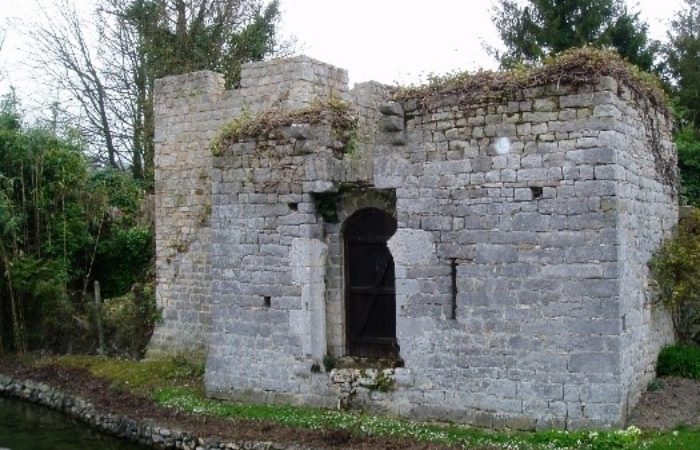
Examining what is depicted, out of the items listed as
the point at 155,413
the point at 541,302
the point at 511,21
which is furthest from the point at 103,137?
the point at 541,302

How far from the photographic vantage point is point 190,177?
14.7 metres

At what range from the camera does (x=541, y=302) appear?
9.10m

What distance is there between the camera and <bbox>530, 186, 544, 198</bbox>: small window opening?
9146mm

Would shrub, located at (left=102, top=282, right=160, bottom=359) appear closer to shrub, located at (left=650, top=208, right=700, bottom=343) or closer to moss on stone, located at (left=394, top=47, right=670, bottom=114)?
moss on stone, located at (left=394, top=47, right=670, bottom=114)

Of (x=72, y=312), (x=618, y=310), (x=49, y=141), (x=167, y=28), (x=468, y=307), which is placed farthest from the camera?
(x=167, y=28)

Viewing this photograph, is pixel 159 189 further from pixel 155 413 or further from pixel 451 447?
A: pixel 451 447

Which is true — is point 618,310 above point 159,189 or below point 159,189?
below

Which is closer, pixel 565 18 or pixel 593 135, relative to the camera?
pixel 593 135

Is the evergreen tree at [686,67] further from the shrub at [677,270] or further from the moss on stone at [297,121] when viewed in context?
the moss on stone at [297,121]

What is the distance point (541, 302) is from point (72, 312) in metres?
11.5

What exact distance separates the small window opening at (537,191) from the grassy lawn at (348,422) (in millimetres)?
2760

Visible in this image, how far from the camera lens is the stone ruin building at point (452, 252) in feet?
29.2

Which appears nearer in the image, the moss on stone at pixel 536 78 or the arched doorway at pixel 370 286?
the moss on stone at pixel 536 78

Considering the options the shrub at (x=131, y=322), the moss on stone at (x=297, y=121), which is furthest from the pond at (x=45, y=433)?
the moss on stone at (x=297, y=121)
